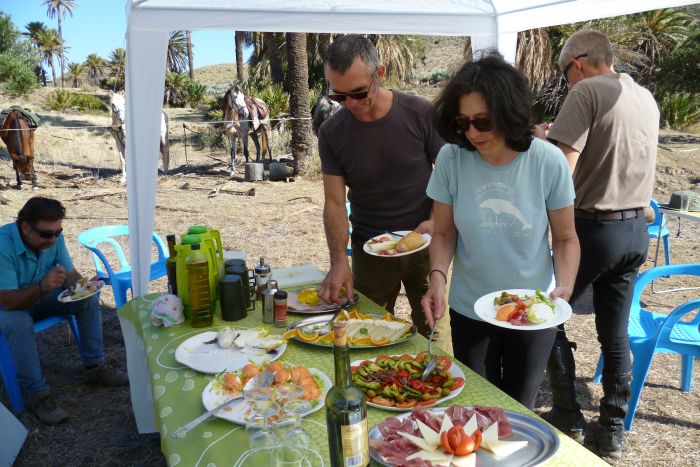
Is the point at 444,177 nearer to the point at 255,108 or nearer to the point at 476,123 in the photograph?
the point at 476,123

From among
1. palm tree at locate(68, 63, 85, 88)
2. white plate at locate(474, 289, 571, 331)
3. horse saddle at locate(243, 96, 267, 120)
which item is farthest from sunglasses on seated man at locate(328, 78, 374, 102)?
palm tree at locate(68, 63, 85, 88)

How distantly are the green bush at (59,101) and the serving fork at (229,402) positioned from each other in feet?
84.2

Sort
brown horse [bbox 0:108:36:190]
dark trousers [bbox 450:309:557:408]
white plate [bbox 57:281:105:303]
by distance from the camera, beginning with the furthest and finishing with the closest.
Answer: brown horse [bbox 0:108:36:190]
white plate [bbox 57:281:105:303]
dark trousers [bbox 450:309:557:408]

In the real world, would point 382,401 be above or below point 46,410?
above

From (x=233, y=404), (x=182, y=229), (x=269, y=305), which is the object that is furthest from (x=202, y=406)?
(x=182, y=229)

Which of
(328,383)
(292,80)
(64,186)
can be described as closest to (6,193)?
(64,186)

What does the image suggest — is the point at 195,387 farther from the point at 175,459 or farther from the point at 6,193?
the point at 6,193

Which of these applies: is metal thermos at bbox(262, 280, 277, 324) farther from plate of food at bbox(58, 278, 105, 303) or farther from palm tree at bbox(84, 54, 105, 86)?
palm tree at bbox(84, 54, 105, 86)

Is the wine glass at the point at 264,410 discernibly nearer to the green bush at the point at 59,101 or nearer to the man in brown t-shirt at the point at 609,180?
the man in brown t-shirt at the point at 609,180

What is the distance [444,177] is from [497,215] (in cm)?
25

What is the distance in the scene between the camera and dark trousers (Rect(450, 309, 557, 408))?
193 cm

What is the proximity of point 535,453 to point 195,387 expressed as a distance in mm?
1077

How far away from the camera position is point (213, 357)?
2008 millimetres

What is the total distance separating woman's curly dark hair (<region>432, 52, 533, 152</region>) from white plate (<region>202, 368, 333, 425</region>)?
961 mm
